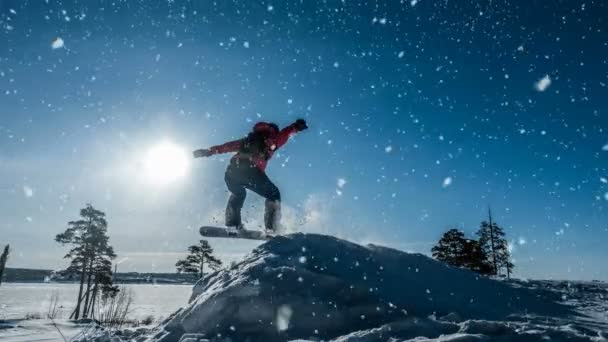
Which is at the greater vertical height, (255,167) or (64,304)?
(255,167)

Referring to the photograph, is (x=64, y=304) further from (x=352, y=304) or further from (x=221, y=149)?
(x=352, y=304)

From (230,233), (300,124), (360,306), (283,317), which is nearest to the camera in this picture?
(283,317)

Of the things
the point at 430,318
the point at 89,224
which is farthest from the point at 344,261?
the point at 89,224

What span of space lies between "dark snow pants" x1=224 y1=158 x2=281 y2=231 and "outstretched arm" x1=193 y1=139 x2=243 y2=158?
0.66 ft

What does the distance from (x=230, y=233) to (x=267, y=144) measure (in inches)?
66.8

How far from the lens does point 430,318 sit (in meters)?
2.81

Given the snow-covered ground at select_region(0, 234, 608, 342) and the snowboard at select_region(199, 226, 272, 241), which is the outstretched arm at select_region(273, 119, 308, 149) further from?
the snow-covered ground at select_region(0, 234, 608, 342)

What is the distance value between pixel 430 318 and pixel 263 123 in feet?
14.3

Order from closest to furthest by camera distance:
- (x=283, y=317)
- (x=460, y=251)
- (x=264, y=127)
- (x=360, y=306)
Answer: (x=283, y=317), (x=360, y=306), (x=264, y=127), (x=460, y=251)

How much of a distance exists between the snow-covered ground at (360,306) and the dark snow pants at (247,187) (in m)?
2.24

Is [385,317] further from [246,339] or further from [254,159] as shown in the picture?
[254,159]

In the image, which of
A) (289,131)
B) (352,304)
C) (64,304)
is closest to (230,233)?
(289,131)

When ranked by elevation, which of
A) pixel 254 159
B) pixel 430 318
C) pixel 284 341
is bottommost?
pixel 284 341

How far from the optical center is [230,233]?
6.43m
